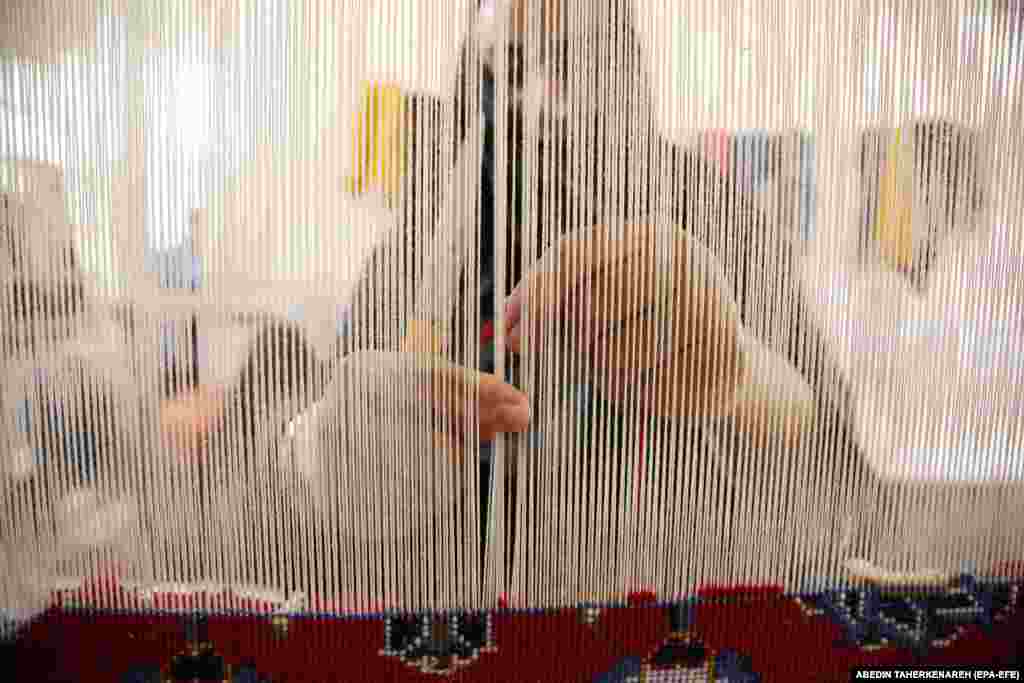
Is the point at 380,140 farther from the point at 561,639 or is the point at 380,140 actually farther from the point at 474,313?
the point at 561,639

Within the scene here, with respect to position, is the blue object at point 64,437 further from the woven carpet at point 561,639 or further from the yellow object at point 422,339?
the yellow object at point 422,339

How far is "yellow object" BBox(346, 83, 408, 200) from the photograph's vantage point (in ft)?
1.53

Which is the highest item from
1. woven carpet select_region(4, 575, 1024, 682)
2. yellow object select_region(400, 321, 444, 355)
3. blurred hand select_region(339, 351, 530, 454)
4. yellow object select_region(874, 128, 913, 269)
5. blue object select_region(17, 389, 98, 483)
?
yellow object select_region(874, 128, 913, 269)

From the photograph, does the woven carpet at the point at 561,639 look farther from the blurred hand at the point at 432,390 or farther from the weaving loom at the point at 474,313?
the blurred hand at the point at 432,390

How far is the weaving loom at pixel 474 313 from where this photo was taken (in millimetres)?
467

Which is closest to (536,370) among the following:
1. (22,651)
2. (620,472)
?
(620,472)

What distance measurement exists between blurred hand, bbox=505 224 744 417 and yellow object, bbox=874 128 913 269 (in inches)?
5.0

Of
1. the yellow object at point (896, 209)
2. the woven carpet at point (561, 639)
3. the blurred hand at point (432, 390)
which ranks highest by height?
the yellow object at point (896, 209)

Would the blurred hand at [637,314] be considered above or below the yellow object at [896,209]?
below

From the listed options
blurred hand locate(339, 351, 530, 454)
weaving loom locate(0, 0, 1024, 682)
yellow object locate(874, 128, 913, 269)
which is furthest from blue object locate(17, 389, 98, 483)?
yellow object locate(874, 128, 913, 269)

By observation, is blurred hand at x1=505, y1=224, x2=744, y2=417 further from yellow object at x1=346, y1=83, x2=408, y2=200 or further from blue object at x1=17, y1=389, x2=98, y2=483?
blue object at x1=17, y1=389, x2=98, y2=483

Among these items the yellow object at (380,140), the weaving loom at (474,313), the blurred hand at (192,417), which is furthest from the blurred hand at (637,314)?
the blurred hand at (192,417)

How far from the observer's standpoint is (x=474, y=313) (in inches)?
18.8

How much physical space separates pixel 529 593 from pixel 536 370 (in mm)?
176
